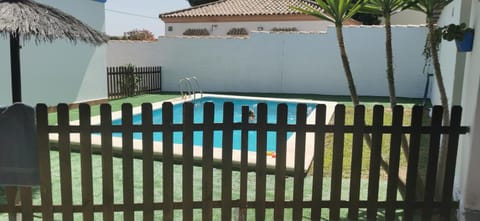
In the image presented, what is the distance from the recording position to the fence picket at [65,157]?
318 centimetres

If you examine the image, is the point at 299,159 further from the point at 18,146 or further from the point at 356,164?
the point at 18,146

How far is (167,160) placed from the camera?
335cm

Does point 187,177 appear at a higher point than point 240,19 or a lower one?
lower

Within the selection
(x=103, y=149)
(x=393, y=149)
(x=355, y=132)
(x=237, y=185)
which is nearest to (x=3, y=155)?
(x=103, y=149)

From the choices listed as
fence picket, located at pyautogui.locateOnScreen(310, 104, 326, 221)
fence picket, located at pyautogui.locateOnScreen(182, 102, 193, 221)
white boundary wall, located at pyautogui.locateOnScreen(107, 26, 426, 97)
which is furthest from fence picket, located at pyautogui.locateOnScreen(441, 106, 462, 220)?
white boundary wall, located at pyautogui.locateOnScreen(107, 26, 426, 97)

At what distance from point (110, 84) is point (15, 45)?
9329 mm

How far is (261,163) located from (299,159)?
339 millimetres

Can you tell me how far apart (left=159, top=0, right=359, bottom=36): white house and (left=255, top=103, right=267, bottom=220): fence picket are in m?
19.2

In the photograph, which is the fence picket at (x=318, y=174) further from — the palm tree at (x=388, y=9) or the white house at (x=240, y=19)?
the white house at (x=240, y=19)

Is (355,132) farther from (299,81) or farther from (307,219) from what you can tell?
(299,81)

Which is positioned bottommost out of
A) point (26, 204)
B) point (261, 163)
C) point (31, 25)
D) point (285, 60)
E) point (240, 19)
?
point (26, 204)

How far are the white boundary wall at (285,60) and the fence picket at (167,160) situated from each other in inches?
545

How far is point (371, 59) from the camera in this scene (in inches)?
624

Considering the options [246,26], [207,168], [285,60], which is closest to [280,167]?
[207,168]
